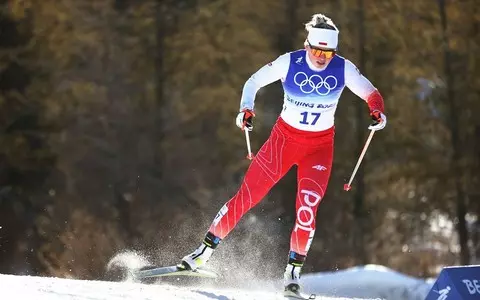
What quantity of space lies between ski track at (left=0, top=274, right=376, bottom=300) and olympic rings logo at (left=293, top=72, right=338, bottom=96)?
1.31 m

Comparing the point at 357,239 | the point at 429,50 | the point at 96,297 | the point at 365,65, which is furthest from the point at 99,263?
the point at 96,297

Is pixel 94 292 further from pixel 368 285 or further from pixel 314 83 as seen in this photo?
pixel 368 285

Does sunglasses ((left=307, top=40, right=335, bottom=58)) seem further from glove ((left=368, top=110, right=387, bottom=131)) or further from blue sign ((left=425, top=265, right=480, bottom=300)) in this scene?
blue sign ((left=425, top=265, right=480, bottom=300))

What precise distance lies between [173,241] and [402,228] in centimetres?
385

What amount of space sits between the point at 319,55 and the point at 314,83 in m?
0.18

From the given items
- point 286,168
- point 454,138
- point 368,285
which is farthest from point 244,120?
point 454,138

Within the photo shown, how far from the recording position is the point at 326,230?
585 inches

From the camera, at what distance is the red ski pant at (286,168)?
18.6 ft

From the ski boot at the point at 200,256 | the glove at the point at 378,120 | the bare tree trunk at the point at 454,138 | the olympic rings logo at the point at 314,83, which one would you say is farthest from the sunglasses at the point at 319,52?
the bare tree trunk at the point at 454,138

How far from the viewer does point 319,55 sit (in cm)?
557

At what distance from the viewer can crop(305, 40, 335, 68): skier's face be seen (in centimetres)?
556

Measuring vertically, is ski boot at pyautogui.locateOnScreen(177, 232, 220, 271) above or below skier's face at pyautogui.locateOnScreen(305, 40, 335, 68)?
below

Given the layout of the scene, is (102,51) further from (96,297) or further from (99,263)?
(96,297)

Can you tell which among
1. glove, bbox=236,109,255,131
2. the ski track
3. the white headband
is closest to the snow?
the ski track
